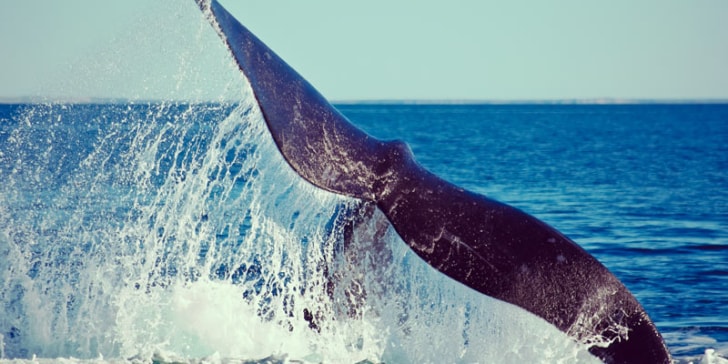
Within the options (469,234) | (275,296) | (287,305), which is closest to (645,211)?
(275,296)

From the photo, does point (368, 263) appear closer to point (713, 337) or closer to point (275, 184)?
point (275, 184)

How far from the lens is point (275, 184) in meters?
6.52

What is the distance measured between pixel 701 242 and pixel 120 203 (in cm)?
1095

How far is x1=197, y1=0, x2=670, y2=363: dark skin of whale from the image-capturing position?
620 cm

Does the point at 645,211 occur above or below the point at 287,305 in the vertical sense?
above

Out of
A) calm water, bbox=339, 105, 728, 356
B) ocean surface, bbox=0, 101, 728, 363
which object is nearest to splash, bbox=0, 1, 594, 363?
ocean surface, bbox=0, 101, 728, 363

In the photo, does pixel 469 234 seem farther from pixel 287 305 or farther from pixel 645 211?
pixel 645 211

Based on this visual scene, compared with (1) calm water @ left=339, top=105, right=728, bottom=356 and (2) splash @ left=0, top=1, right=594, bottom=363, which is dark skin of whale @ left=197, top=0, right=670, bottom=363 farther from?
(1) calm water @ left=339, top=105, right=728, bottom=356

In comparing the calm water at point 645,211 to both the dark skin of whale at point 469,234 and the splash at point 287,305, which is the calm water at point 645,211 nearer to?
the splash at point 287,305

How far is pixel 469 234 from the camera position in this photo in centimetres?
641

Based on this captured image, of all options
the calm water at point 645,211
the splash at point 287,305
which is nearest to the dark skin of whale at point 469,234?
the splash at point 287,305

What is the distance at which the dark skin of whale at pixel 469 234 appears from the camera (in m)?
6.20

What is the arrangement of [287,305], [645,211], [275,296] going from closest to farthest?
[287,305]
[275,296]
[645,211]

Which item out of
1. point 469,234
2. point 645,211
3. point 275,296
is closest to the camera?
point 469,234
